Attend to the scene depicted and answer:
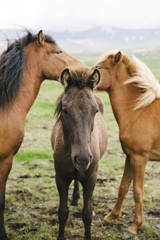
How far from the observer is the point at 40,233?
3.89 metres

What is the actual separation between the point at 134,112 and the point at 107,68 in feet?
2.99

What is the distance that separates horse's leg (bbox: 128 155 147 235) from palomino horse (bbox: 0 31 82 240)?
179 cm

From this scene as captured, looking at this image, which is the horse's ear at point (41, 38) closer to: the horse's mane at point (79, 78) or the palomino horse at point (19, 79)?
the palomino horse at point (19, 79)

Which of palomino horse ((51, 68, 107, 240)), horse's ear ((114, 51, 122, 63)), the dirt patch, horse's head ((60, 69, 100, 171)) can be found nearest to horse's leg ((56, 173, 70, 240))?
palomino horse ((51, 68, 107, 240))

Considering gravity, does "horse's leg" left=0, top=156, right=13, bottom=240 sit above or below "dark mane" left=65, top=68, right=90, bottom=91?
below

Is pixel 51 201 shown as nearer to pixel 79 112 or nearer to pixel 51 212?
pixel 51 212

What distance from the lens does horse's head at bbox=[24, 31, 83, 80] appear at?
3.96 metres

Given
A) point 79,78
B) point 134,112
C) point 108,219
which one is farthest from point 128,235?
point 79,78

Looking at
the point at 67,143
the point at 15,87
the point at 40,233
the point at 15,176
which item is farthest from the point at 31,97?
the point at 15,176

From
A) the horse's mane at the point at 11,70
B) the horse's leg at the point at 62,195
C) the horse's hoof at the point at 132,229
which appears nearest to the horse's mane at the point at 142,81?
the horse's mane at the point at 11,70

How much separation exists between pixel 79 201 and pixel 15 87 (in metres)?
2.57

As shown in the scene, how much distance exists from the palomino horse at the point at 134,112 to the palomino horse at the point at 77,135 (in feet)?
2.38

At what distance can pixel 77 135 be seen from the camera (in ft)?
9.20

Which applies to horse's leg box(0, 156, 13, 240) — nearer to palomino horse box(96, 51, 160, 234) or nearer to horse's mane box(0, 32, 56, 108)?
horse's mane box(0, 32, 56, 108)
